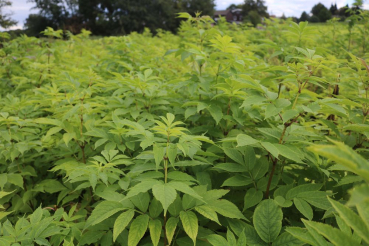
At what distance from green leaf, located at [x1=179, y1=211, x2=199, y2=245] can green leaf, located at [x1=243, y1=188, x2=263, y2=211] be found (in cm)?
33

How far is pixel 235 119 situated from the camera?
1.76 meters

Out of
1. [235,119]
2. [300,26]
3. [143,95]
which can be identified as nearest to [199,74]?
[143,95]

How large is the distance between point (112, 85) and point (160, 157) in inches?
64.6

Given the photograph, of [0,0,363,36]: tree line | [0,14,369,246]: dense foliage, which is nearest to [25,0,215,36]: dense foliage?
[0,0,363,36]: tree line

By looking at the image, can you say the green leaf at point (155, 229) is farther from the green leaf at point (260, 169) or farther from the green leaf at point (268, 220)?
the green leaf at point (260, 169)

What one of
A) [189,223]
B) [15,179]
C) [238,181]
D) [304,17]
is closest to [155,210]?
[189,223]

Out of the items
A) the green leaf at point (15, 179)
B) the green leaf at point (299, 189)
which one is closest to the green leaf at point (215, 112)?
the green leaf at point (299, 189)

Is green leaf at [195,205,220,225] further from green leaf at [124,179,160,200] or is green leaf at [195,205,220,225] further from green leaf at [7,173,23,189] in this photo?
green leaf at [7,173,23,189]

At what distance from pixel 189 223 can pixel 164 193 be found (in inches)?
9.5

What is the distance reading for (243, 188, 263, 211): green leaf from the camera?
1.43 m

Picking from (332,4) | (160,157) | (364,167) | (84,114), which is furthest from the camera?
(332,4)

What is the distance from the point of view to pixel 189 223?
1.24 m

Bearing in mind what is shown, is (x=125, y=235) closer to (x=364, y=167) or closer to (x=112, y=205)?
(x=112, y=205)

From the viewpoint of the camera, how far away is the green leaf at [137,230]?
1.20 meters
